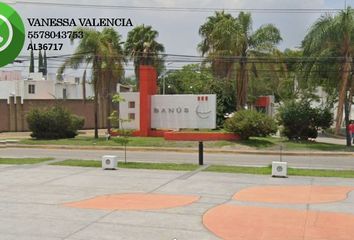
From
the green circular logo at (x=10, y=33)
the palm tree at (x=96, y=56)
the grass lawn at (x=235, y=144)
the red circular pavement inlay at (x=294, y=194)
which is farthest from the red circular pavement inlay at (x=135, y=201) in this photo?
the palm tree at (x=96, y=56)

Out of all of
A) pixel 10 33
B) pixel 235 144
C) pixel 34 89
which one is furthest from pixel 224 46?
pixel 34 89

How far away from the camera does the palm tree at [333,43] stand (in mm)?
27906

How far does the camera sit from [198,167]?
18.3 m

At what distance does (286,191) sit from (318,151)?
1400 cm

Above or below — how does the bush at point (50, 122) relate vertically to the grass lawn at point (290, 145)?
above

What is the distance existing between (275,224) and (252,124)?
19.6 meters

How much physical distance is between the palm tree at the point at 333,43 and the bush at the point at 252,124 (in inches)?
159

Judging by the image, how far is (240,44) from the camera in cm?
3641

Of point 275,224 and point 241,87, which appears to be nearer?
point 275,224

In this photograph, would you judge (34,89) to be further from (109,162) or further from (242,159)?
(109,162)

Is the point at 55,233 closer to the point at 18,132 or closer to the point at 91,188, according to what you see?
the point at 91,188

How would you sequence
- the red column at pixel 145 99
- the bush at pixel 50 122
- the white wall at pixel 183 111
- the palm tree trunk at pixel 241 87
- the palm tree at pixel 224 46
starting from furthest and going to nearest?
the palm tree trunk at pixel 241 87 < the palm tree at pixel 224 46 < the bush at pixel 50 122 < the red column at pixel 145 99 < the white wall at pixel 183 111

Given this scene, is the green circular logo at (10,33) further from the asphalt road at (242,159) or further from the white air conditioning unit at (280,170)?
the white air conditioning unit at (280,170)

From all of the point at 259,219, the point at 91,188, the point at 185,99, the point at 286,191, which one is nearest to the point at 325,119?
the point at 185,99
